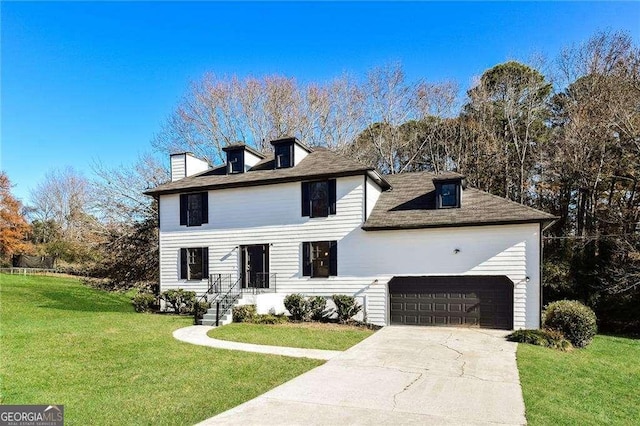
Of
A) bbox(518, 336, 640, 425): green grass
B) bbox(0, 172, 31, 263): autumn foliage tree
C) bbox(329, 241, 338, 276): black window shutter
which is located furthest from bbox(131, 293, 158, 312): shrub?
bbox(0, 172, 31, 263): autumn foliage tree

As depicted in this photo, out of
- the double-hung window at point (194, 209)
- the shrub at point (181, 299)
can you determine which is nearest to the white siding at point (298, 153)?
the double-hung window at point (194, 209)

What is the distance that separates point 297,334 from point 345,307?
3.19 meters

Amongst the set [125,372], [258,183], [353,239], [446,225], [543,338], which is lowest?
[543,338]

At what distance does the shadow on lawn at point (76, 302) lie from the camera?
19.2 meters

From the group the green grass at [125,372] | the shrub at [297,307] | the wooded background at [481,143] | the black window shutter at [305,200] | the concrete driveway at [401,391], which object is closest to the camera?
the concrete driveway at [401,391]

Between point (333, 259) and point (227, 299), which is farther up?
point (333, 259)

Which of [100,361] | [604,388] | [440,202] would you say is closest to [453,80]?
[440,202]

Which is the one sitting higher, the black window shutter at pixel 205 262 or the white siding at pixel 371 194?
the white siding at pixel 371 194

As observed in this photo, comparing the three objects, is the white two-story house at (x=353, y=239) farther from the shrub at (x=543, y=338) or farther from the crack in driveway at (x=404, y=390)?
the crack in driveway at (x=404, y=390)

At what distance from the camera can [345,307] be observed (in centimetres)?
1595

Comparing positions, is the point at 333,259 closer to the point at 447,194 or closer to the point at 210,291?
the point at 447,194

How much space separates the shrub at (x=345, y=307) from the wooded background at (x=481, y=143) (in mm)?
9904

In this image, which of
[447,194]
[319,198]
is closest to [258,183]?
[319,198]

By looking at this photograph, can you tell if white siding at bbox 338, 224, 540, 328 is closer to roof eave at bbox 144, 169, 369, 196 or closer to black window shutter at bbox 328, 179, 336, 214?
black window shutter at bbox 328, 179, 336, 214
